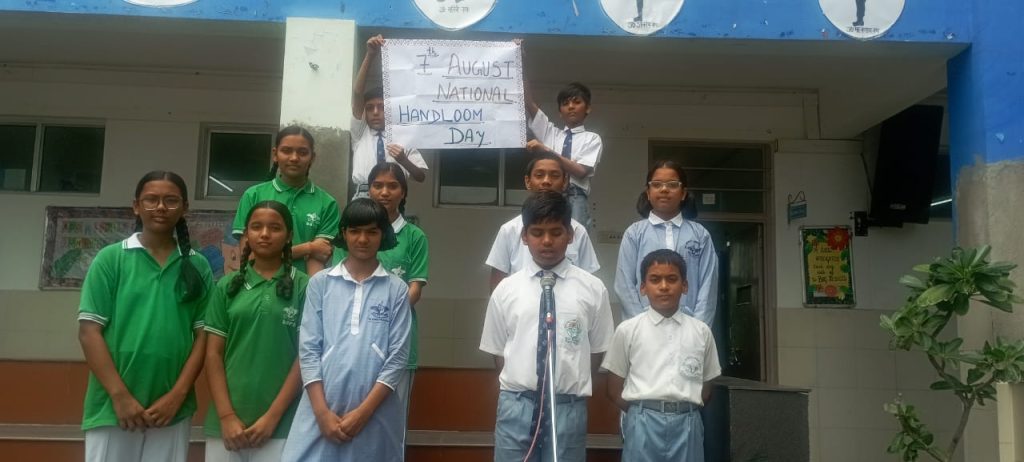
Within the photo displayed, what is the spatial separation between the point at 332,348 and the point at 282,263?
0.51 meters

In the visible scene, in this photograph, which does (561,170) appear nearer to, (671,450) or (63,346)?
(671,450)

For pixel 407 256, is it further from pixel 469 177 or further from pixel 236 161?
pixel 236 161

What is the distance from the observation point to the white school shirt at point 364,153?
4.71 meters

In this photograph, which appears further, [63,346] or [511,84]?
[63,346]

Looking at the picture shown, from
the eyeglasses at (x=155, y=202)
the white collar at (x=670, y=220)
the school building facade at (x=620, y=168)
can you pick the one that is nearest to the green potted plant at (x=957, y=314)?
the white collar at (x=670, y=220)

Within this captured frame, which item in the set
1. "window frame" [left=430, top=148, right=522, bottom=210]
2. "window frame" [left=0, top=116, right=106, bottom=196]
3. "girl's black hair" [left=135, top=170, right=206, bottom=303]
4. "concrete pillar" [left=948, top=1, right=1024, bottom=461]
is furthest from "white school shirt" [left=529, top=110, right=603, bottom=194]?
"window frame" [left=0, top=116, right=106, bottom=196]

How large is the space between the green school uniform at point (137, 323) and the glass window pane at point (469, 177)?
381 centimetres

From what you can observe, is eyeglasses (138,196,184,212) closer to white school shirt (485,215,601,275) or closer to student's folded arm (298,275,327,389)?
student's folded arm (298,275,327,389)

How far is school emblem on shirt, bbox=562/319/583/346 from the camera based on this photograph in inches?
134

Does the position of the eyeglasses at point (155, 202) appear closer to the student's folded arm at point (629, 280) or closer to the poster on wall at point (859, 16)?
the student's folded arm at point (629, 280)

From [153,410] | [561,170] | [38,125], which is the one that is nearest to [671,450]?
[561,170]

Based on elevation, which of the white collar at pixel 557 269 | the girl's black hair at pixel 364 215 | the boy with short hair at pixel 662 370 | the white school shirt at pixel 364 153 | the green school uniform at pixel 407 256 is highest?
the white school shirt at pixel 364 153

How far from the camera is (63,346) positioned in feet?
22.1

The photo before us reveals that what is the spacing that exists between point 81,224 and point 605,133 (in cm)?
443
